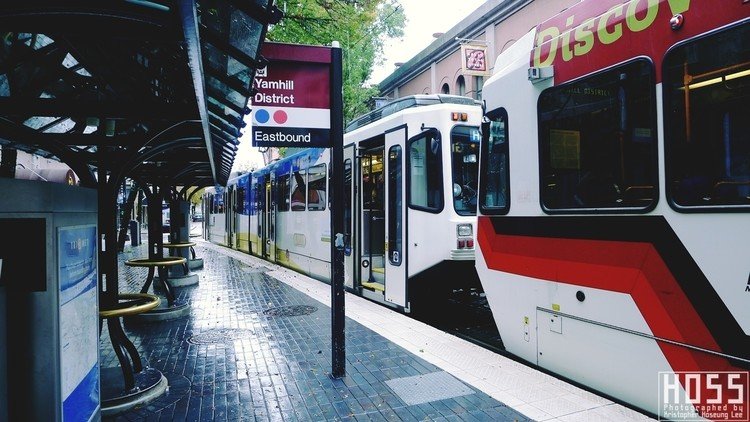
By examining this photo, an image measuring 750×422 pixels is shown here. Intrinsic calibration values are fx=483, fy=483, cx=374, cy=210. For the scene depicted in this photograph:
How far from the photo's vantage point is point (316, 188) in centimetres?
1094

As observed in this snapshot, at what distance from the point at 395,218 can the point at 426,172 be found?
3.13ft

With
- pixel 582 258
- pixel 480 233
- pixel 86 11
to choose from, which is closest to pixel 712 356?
pixel 582 258

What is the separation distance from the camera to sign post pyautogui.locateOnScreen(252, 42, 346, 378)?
4.48 metres

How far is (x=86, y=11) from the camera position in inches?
99.3

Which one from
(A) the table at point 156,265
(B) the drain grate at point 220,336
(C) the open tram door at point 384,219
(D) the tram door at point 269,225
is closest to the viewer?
(B) the drain grate at point 220,336

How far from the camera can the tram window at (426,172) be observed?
23.3 ft

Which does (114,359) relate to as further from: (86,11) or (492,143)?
(492,143)

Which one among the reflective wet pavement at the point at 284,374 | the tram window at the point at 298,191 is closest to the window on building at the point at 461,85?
the tram window at the point at 298,191

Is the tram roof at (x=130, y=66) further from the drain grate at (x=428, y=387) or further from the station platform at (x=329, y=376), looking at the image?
the drain grate at (x=428, y=387)

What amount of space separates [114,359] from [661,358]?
5.21 metres

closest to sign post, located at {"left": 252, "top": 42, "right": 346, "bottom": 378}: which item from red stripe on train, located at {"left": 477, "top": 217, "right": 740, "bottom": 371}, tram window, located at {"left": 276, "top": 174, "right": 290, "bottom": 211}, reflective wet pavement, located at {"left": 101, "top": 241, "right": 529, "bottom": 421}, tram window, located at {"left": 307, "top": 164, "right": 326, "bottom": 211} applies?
reflective wet pavement, located at {"left": 101, "top": 241, "right": 529, "bottom": 421}

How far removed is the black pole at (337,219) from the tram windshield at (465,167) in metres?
2.93

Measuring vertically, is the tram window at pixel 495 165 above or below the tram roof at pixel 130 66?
below

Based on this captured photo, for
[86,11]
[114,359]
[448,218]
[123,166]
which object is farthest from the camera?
[448,218]
